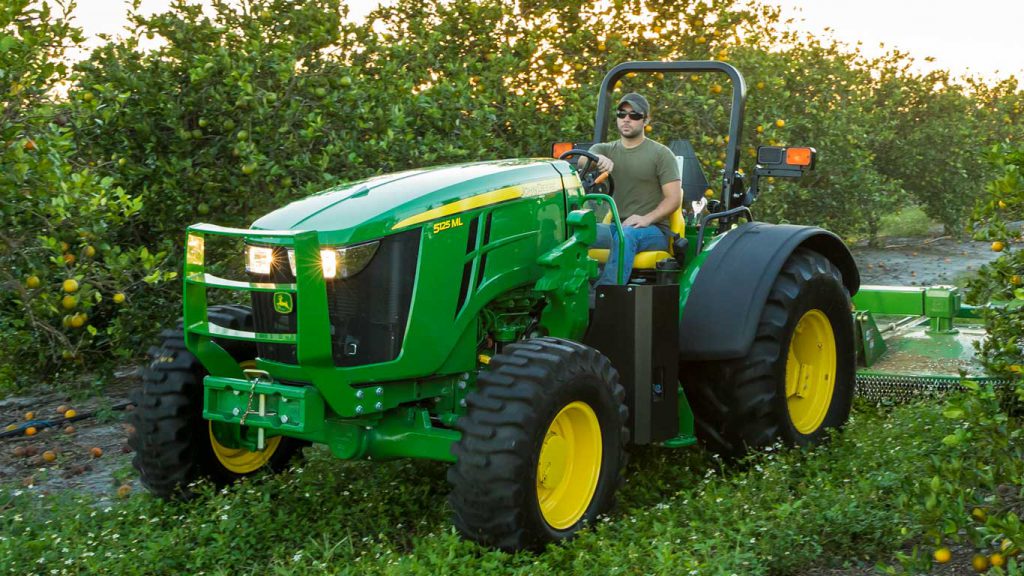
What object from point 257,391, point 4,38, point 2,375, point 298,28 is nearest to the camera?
point 257,391

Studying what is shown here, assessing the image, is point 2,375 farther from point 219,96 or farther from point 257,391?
point 257,391

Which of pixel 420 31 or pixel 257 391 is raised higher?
pixel 420 31

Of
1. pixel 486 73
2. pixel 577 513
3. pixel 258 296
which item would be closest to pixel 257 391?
pixel 258 296

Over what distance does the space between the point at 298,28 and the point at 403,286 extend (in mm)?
4472

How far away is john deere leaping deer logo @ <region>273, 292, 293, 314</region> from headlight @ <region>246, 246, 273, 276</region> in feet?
0.33

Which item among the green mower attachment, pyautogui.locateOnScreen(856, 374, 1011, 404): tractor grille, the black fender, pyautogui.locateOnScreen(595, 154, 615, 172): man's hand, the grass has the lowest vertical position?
the grass

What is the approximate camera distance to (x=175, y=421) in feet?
15.9

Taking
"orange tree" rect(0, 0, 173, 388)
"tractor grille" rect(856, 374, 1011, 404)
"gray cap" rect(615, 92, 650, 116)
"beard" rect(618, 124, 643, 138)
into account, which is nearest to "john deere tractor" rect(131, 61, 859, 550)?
"beard" rect(618, 124, 643, 138)

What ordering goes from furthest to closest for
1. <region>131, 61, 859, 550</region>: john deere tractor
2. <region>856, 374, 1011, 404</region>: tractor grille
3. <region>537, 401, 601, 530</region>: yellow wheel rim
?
1. <region>856, 374, 1011, 404</region>: tractor grille
2. <region>537, 401, 601, 530</region>: yellow wheel rim
3. <region>131, 61, 859, 550</region>: john deere tractor

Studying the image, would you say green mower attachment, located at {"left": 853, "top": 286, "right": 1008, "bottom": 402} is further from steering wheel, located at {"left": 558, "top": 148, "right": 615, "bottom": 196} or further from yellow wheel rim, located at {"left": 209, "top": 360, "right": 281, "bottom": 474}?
yellow wheel rim, located at {"left": 209, "top": 360, "right": 281, "bottom": 474}

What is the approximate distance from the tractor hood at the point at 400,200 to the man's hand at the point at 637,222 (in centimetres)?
61

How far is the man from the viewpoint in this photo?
5.48 meters

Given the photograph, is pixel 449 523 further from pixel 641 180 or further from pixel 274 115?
pixel 274 115

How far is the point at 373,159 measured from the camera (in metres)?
8.02
